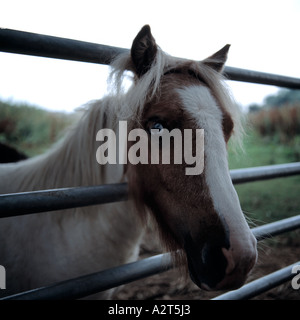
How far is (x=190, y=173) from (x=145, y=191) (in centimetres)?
26

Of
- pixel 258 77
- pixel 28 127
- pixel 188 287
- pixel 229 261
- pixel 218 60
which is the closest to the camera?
pixel 229 261

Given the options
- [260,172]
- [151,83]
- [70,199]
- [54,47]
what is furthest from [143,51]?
[260,172]

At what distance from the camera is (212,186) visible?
90 cm

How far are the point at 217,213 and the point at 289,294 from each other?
2.41 metres

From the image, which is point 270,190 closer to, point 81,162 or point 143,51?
point 81,162

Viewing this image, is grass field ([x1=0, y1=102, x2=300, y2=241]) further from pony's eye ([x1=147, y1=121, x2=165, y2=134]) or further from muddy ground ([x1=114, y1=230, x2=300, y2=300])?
pony's eye ([x1=147, y1=121, x2=165, y2=134])

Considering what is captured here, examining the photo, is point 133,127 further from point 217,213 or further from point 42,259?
point 42,259

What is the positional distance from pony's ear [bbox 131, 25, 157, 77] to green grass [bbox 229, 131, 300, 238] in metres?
2.06

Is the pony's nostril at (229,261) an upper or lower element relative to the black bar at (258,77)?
lower

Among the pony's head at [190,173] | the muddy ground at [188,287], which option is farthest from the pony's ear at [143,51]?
the muddy ground at [188,287]

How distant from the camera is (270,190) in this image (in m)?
5.75

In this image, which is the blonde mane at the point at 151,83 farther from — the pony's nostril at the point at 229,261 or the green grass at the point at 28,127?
the green grass at the point at 28,127

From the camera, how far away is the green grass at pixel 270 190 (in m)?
4.36

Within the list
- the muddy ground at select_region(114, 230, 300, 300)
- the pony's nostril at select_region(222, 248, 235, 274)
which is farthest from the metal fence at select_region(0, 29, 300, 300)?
the muddy ground at select_region(114, 230, 300, 300)
